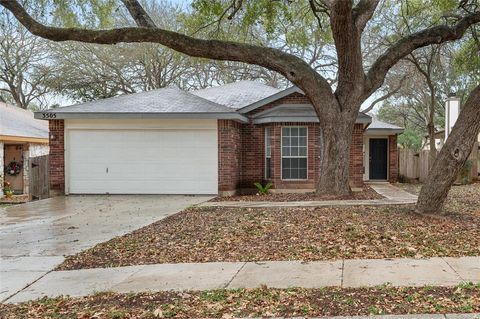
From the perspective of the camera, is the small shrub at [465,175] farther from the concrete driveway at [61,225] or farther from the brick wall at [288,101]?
the concrete driveway at [61,225]

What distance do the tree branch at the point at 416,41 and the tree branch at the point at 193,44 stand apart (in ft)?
4.46

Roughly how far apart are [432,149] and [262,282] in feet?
59.0

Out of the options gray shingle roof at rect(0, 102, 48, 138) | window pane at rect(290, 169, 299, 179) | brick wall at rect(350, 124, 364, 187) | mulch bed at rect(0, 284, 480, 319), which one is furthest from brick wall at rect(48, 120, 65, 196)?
mulch bed at rect(0, 284, 480, 319)

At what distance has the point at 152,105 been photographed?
16.5 meters

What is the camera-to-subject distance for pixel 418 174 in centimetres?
2275

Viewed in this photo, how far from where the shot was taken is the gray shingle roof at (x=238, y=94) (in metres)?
19.0

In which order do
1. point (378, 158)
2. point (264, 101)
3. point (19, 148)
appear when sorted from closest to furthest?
point (264, 101), point (19, 148), point (378, 158)

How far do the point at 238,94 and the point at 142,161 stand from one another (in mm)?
5845

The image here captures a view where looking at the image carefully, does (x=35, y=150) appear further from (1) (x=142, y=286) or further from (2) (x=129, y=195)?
(1) (x=142, y=286)

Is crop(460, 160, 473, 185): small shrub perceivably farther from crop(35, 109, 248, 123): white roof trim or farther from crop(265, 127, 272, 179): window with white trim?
crop(35, 109, 248, 123): white roof trim

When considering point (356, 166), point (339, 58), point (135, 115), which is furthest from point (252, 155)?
point (339, 58)

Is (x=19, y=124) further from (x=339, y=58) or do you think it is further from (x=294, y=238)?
(x=294, y=238)

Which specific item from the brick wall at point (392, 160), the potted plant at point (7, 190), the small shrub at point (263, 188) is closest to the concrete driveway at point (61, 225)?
the small shrub at point (263, 188)

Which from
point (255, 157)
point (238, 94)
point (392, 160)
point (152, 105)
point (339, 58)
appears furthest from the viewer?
point (392, 160)
